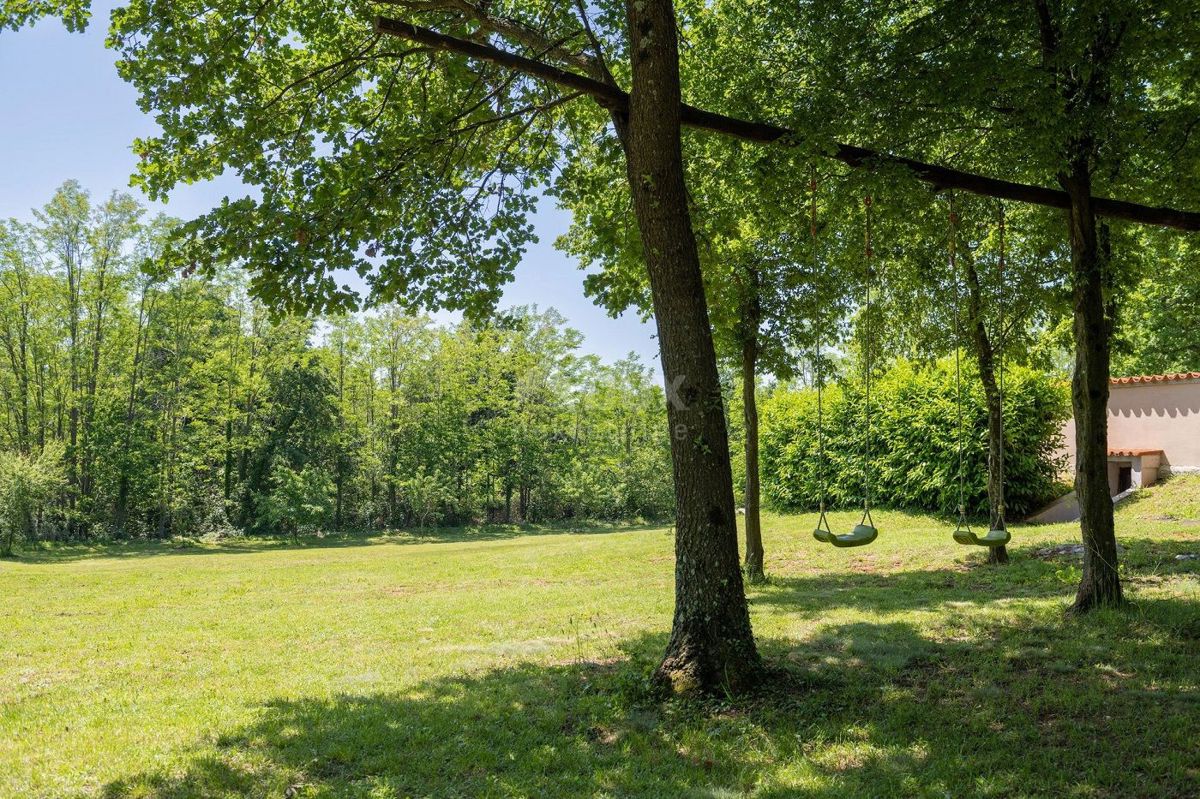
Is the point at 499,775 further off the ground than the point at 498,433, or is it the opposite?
the point at 498,433

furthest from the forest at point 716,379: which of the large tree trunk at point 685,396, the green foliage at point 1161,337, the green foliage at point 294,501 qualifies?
the green foliage at point 294,501

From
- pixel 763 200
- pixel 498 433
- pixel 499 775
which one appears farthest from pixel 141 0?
pixel 498 433

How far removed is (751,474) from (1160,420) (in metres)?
11.0

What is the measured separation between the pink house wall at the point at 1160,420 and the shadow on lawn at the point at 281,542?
15.9 metres

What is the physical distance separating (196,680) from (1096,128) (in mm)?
9546

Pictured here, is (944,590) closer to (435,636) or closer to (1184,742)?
(1184,742)

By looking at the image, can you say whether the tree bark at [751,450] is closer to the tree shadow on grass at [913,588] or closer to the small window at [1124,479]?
the tree shadow on grass at [913,588]

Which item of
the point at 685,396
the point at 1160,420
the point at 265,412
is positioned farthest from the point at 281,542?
the point at 1160,420

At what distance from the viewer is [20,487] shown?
22500 millimetres

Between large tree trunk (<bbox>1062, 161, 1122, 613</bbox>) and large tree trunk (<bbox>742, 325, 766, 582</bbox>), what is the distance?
15.4 feet

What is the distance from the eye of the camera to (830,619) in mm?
8508

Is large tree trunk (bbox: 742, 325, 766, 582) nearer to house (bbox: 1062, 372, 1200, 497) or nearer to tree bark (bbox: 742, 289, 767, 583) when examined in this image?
tree bark (bbox: 742, 289, 767, 583)

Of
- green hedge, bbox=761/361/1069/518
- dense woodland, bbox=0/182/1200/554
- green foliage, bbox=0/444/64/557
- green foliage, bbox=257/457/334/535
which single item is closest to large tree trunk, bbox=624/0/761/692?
green hedge, bbox=761/361/1069/518

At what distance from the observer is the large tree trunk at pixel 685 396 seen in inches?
222
